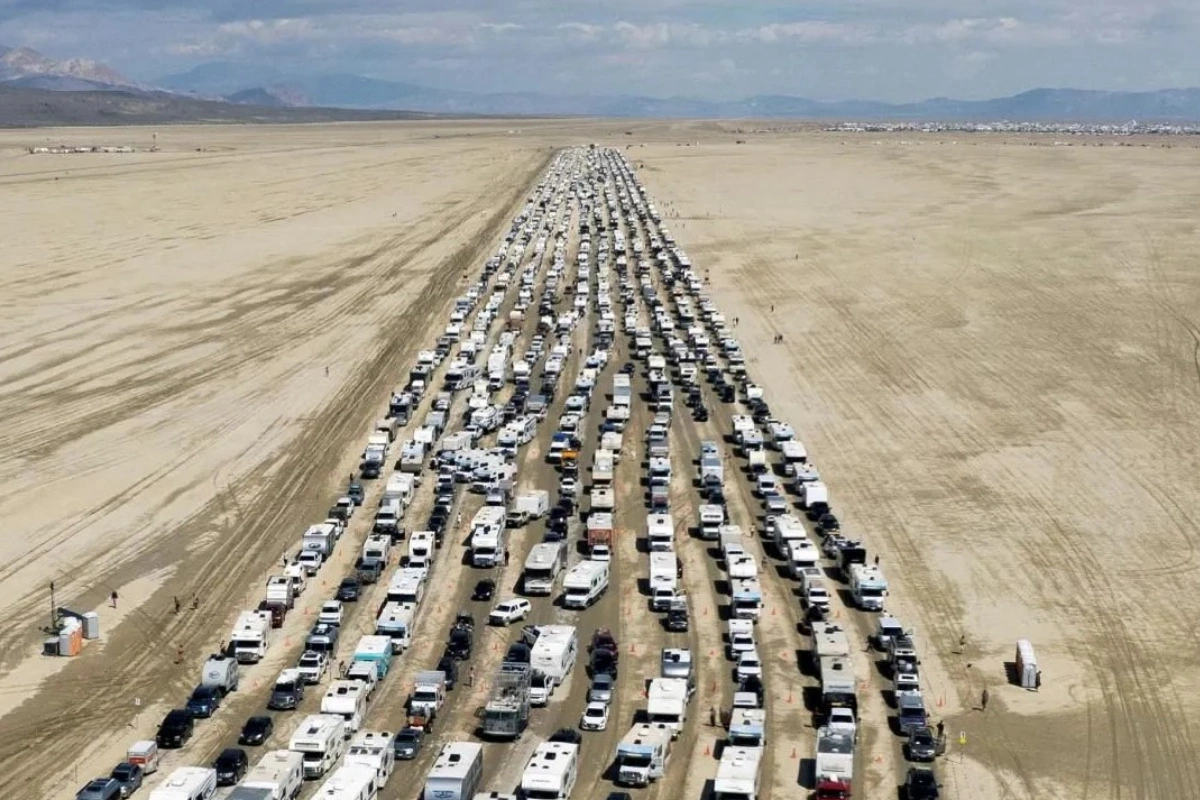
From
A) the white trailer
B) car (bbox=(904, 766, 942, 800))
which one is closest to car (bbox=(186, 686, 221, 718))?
the white trailer

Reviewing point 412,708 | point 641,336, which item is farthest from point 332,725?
point 641,336

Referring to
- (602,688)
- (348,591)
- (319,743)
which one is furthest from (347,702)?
(348,591)

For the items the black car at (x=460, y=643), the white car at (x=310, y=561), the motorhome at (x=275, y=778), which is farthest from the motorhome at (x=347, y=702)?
the white car at (x=310, y=561)

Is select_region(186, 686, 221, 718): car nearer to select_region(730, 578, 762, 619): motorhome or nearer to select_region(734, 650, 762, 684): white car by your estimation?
select_region(734, 650, 762, 684): white car

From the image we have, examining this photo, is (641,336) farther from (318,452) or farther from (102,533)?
(102,533)

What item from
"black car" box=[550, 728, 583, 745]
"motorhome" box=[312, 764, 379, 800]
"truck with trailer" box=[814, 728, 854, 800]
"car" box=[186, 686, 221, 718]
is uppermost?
"motorhome" box=[312, 764, 379, 800]

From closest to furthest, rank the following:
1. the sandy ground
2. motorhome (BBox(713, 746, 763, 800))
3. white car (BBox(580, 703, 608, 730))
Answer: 1. motorhome (BBox(713, 746, 763, 800))
2. white car (BBox(580, 703, 608, 730))
3. the sandy ground
